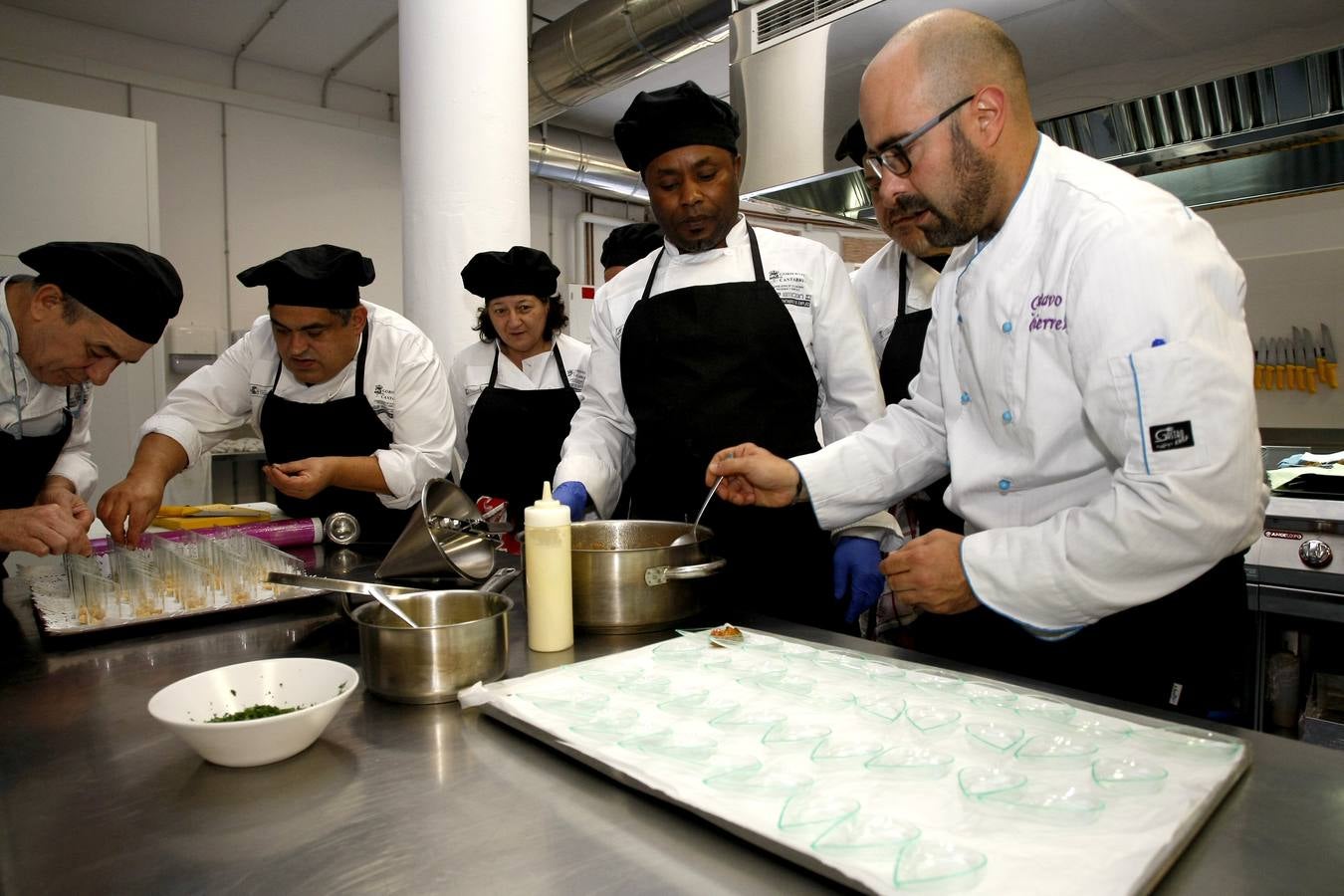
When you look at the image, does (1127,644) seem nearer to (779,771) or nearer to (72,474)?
(779,771)

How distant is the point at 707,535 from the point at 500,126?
7.48ft

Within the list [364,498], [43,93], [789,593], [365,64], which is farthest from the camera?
[365,64]

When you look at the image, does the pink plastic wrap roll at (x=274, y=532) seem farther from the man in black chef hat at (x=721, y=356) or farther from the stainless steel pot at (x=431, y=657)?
the stainless steel pot at (x=431, y=657)

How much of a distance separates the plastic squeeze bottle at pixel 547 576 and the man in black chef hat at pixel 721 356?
53 cm

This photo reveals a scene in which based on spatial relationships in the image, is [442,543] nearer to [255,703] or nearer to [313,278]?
[255,703]

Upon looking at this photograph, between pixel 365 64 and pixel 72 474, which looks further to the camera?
pixel 365 64

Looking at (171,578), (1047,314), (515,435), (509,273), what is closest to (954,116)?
Answer: (1047,314)

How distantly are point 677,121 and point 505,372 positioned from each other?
1508 millimetres

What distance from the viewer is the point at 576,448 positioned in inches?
75.7

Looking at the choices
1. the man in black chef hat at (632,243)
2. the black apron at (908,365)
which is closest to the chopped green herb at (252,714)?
the black apron at (908,365)

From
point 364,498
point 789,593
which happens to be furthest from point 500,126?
point 789,593

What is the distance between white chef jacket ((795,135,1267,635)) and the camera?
38.4 inches

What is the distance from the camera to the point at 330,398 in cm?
232

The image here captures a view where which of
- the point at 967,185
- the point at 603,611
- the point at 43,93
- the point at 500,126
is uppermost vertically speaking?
the point at 43,93
